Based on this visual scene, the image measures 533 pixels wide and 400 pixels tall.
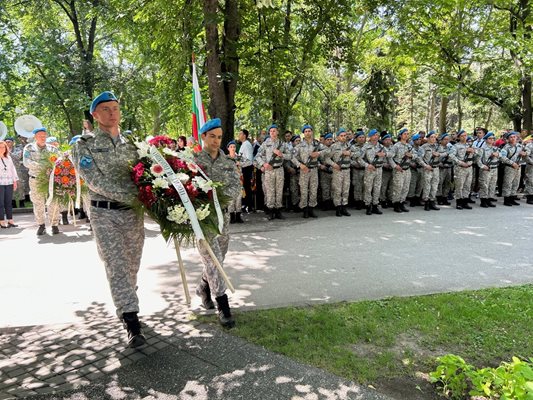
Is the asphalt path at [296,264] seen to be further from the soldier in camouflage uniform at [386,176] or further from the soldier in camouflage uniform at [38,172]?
the soldier in camouflage uniform at [386,176]

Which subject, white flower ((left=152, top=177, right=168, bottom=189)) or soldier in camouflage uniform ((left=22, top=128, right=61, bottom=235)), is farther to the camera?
soldier in camouflage uniform ((left=22, top=128, right=61, bottom=235))

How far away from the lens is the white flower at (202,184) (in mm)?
4164

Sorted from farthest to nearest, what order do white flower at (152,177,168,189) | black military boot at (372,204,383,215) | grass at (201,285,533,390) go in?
black military boot at (372,204,383,215)
white flower at (152,177,168,189)
grass at (201,285,533,390)

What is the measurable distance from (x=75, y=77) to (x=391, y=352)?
1663 centimetres

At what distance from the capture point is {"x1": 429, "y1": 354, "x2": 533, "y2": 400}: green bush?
9.21 ft

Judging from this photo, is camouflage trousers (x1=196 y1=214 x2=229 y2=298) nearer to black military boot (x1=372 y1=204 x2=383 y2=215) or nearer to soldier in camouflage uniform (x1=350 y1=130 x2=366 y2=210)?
black military boot (x1=372 y1=204 x2=383 y2=215)

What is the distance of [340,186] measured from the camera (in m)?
10.8

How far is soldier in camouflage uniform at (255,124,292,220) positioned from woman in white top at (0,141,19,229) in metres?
6.34

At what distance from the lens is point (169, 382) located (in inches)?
137

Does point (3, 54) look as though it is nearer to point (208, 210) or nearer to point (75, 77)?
point (75, 77)

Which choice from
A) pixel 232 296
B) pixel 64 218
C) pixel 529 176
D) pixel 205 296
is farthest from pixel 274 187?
pixel 529 176

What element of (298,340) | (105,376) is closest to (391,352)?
(298,340)

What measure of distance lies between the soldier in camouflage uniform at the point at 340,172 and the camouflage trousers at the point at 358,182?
0.63 meters

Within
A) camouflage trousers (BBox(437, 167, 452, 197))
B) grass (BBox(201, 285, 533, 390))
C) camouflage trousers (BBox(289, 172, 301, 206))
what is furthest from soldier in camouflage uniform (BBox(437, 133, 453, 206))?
grass (BBox(201, 285, 533, 390))
